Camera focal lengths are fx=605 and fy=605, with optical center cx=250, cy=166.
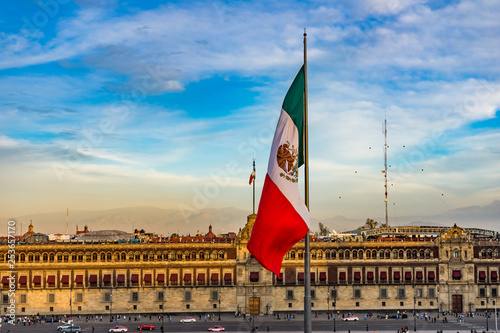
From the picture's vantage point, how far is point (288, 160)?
72.2 ft

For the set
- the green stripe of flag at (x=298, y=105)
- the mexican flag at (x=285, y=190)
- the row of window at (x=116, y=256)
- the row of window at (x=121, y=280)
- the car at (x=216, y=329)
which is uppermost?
the green stripe of flag at (x=298, y=105)

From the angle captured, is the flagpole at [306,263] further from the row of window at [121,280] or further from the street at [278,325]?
the row of window at [121,280]

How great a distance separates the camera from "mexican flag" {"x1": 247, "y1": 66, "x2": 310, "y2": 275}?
861 inches

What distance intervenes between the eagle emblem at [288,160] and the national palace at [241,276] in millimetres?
78658

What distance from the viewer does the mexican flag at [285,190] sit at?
21.9m

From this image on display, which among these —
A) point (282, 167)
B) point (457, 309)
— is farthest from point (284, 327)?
point (282, 167)

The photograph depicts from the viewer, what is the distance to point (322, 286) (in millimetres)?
102062

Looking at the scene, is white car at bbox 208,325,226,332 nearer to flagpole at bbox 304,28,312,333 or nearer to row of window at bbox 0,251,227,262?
row of window at bbox 0,251,227,262

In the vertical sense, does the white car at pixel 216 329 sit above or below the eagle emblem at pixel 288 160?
below

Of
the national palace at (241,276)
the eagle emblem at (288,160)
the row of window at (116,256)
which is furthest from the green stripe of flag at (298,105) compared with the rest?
the row of window at (116,256)

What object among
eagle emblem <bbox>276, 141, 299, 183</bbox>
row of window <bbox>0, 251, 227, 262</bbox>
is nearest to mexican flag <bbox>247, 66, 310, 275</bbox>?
eagle emblem <bbox>276, 141, 299, 183</bbox>

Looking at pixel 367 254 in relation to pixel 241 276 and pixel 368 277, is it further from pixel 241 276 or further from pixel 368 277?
pixel 241 276

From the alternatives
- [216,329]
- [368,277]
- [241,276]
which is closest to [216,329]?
[216,329]

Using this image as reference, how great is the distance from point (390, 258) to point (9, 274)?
209 feet
